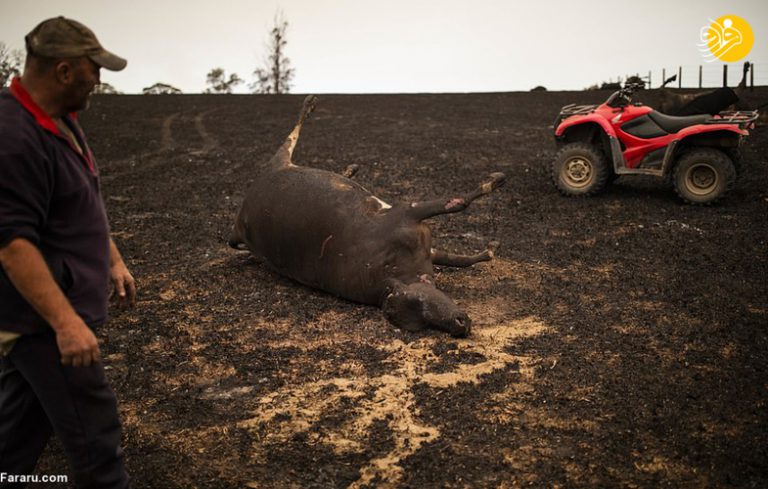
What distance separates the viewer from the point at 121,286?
2889 millimetres

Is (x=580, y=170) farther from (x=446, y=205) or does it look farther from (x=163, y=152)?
(x=163, y=152)

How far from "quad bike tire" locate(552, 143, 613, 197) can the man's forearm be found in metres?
7.24

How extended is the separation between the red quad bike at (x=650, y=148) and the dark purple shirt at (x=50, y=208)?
6861 millimetres

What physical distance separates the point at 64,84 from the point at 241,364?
8.20 ft

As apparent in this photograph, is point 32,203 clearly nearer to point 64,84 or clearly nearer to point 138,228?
point 64,84

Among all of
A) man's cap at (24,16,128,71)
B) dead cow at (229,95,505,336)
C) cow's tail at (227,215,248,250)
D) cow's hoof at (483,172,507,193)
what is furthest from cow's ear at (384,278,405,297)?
man's cap at (24,16,128,71)

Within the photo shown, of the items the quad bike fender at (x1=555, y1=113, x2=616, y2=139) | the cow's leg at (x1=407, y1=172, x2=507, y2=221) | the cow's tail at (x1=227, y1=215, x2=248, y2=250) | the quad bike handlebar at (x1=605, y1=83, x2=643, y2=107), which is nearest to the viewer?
the cow's leg at (x1=407, y1=172, x2=507, y2=221)

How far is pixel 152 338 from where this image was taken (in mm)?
4828

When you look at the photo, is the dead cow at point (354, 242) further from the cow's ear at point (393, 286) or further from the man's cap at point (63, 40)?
the man's cap at point (63, 40)

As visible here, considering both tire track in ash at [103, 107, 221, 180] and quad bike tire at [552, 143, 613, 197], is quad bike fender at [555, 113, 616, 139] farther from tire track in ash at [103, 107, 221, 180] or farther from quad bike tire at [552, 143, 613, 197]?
tire track in ash at [103, 107, 221, 180]

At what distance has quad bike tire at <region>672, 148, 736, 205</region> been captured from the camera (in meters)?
7.70

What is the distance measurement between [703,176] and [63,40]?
7.60 metres

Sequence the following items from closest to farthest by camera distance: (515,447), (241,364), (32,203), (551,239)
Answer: (32,203), (515,447), (241,364), (551,239)

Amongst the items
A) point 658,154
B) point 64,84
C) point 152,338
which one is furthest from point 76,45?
point 658,154
